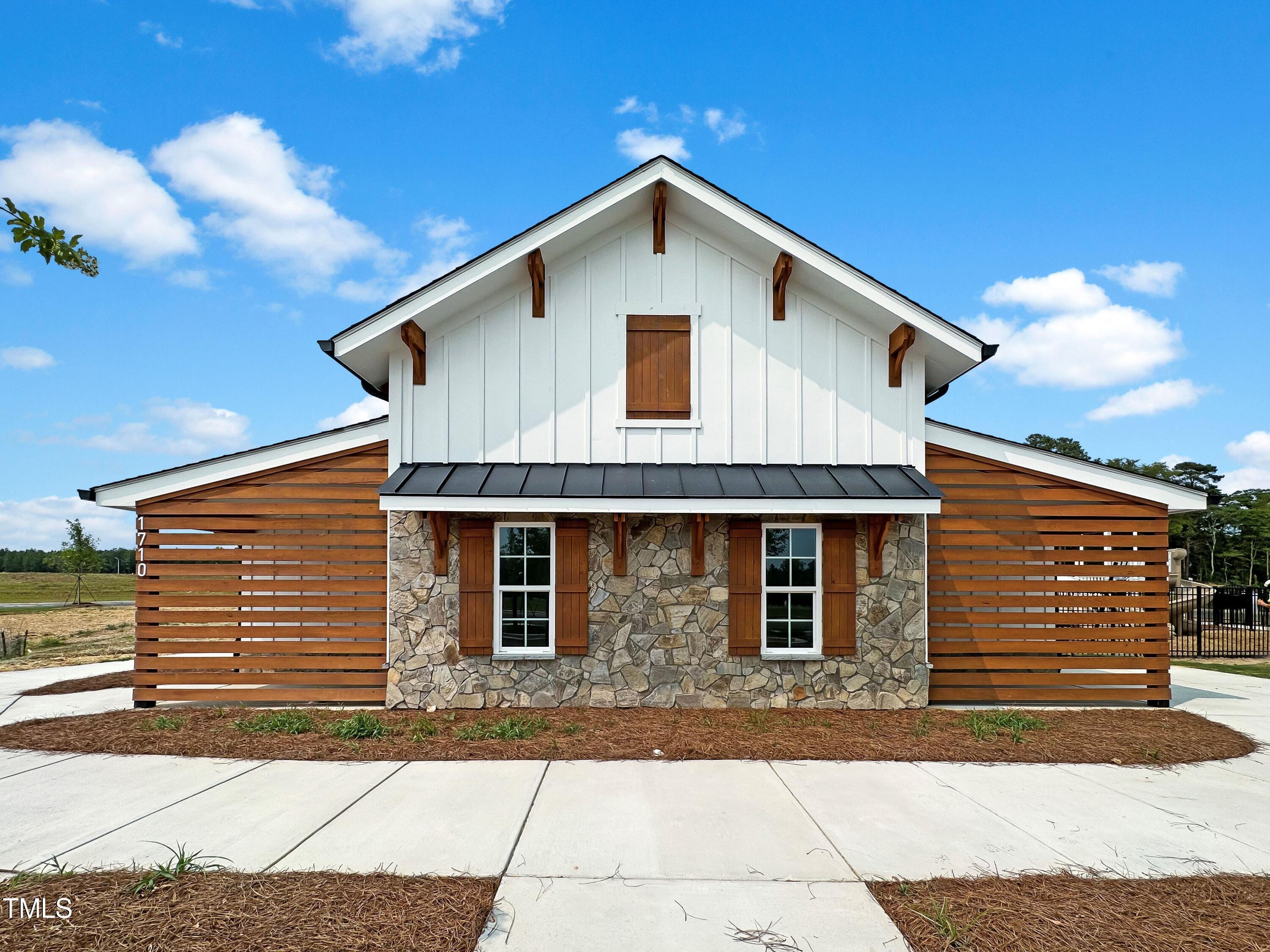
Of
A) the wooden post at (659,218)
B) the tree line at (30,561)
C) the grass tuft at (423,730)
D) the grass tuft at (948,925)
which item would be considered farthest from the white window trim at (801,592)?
the tree line at (30,561)

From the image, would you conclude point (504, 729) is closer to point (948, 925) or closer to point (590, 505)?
point (590, 505)

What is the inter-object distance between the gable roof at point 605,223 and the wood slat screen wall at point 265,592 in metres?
2.15

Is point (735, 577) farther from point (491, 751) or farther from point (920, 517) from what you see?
point (491, 751)

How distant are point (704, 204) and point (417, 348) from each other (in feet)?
13.9

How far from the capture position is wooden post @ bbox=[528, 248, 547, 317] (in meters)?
9.59

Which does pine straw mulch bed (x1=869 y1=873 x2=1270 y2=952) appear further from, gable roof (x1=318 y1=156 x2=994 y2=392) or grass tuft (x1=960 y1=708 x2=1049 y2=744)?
gable roof (x1=318 y1=156 x2=994 y2=392)

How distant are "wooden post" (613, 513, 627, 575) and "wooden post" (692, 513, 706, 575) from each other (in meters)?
0.89

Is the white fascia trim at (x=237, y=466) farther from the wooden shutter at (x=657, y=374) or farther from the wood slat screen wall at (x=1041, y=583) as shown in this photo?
the wood slat screen wall at (x=1041, y=583)

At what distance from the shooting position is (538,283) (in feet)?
32.1

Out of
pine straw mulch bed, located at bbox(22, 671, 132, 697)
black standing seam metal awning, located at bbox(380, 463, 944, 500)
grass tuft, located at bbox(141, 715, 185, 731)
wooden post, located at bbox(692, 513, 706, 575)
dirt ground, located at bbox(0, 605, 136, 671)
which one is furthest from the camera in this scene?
dirt ground, located at bbox(0, 605, 136, 671)

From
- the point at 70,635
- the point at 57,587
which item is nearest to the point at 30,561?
the point at 57,587

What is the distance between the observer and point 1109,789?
22.7ft

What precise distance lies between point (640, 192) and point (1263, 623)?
24958mm

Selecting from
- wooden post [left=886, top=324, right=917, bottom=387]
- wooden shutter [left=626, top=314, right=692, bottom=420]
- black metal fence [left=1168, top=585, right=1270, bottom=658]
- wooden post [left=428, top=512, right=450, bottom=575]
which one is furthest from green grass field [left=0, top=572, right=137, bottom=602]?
black metal fence [left=1168, top=585, right=1270, bottom=658]
